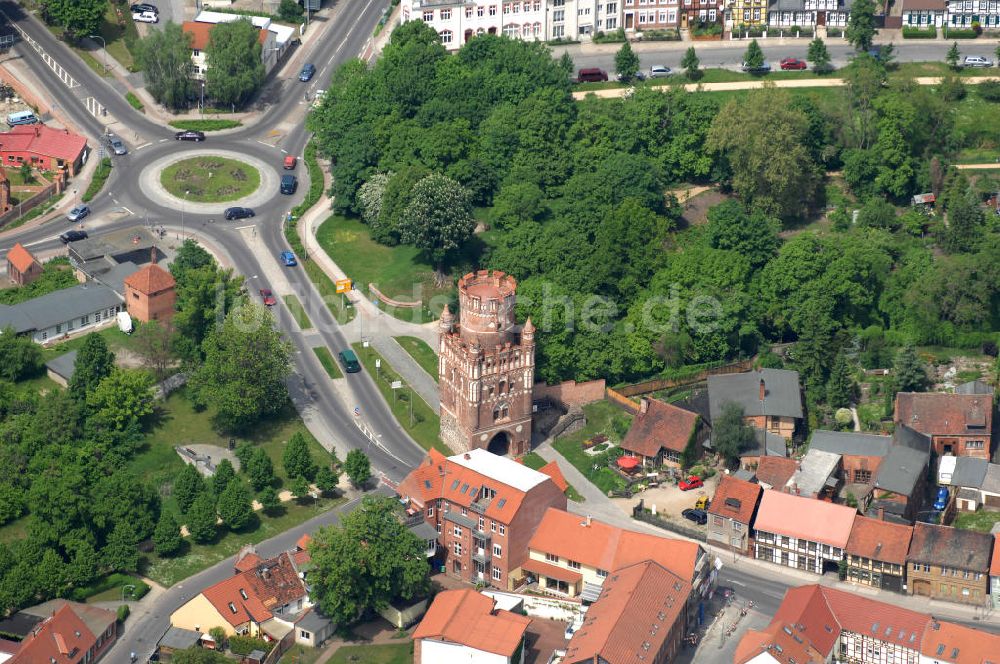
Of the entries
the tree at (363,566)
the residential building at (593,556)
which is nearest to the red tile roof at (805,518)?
the residential building at (593,556)

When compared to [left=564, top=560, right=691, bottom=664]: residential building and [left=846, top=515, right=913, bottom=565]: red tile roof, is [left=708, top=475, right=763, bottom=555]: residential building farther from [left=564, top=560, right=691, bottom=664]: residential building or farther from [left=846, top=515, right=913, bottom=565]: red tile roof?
[left=564, top=560, right=691, bottom=664]: residential building

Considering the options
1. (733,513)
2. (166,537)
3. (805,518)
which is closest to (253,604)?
(166,537)

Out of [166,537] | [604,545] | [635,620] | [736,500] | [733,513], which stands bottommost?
[166,537]

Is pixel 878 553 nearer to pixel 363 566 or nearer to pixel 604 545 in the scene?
pixel 604 545

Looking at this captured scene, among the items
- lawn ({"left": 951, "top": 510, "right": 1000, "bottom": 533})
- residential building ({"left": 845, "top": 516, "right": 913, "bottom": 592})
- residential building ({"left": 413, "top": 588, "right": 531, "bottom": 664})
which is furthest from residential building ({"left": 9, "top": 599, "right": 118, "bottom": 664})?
lawn ({"left": 951, "top": 510, "right": 1000, "bottom": 533})

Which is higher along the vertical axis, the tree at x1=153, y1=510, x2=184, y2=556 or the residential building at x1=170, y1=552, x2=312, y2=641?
the tree at x1=153, y1=510, x2=184, y2=556
